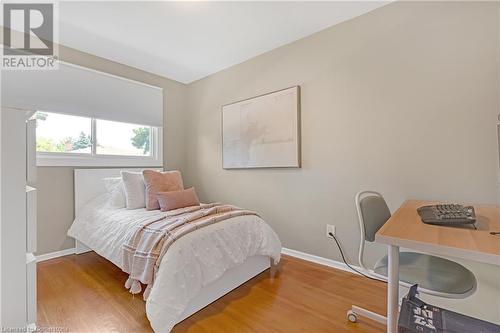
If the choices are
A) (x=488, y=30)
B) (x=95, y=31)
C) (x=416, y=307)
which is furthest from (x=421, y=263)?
(x=95, y=31)

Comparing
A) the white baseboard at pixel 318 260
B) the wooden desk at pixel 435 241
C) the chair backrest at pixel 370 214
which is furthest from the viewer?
the white baseboard at pixel 318 260

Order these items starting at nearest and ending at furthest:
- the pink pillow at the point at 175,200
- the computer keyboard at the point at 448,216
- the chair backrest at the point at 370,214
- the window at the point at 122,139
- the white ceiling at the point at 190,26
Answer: the computer keyboard at the point at 448,216, the chair backrest at the point at 370,214, the white ceiling at the point at 190,26, the pink pillow at the point at 175,200, the window at the point at 122,139

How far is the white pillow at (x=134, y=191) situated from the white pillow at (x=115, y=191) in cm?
11

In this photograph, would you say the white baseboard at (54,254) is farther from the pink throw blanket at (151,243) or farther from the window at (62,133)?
the pink throw blanket at (151,243)

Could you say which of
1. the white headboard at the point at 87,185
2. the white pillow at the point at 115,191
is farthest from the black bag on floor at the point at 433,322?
the white headboard at the point at 87,185

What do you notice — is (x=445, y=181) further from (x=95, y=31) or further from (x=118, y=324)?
(x=95, y=31)

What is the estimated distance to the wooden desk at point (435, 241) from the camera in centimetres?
75

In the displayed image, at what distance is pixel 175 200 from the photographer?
2.47 meters

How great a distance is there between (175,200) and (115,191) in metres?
0.81

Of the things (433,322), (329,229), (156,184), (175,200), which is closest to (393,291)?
(433,322)

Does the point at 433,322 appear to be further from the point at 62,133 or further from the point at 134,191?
the point at 62,133

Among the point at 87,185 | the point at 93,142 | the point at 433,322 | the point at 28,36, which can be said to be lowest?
the point at 433,322

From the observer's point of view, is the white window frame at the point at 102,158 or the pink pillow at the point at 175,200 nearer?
the pink pillow at the point at 175,200

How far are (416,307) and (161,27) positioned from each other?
9.62ft
